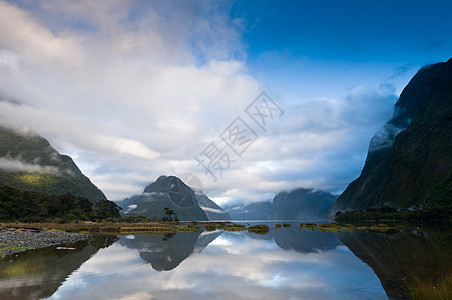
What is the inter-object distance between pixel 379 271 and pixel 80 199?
133722mm

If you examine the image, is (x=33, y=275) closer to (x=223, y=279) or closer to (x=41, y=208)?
(x=223, y=279)

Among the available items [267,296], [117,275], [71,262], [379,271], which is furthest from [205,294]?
[71,262]

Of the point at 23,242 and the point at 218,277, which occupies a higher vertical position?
the point at 23,242

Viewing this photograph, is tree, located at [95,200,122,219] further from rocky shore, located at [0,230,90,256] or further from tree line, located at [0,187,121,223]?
rocky shore, located at [0,230,90,256]

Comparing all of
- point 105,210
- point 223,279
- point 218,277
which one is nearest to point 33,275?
point 218,277

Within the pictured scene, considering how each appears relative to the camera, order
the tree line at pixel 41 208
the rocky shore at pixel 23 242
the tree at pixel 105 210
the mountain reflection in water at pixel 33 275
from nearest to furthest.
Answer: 1. the mountain reflection in water at pixel 33 275
2. the rocky shore at pixel 23 242
3. the tree line at pixel 41 208
4. the tree at pixel 105 210

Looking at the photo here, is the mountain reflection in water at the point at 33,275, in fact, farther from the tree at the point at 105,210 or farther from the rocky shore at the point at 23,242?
the tree at the point at 105,210

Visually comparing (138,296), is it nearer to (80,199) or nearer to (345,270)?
(345,270)

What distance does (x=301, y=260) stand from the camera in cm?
2434

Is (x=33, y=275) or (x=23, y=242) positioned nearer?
(x=33, y=275)

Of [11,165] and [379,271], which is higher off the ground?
[11,165]

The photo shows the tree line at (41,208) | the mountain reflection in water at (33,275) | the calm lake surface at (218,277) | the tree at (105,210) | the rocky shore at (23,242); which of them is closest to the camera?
the mountain reflection in water at (33,275)

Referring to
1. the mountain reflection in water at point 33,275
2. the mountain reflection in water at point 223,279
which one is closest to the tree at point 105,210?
the mountain reflection in water at point 33,275

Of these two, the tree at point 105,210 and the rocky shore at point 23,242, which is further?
the tree at point 105,210
